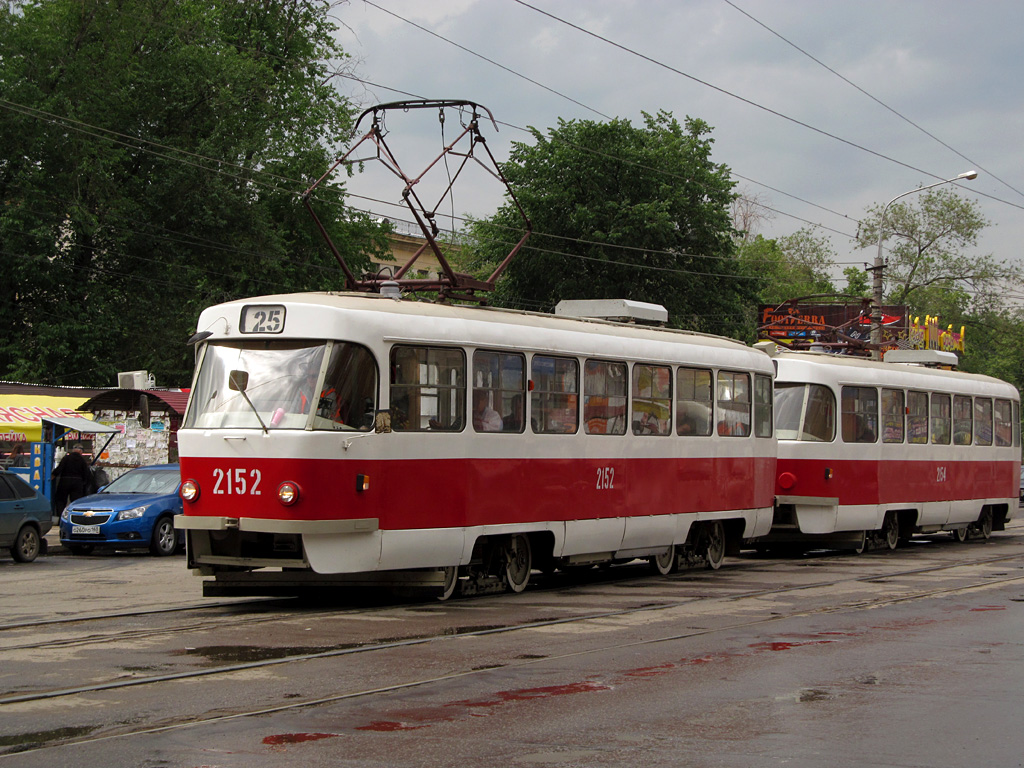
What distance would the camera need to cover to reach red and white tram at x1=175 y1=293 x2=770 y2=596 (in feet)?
39.7

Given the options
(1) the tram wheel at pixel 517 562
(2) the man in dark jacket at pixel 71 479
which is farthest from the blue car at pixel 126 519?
(1) the tram wheel at pixel 517 562

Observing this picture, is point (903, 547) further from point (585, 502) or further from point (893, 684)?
point (893, 684)

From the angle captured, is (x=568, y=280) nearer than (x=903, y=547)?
No

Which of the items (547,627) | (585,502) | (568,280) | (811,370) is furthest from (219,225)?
(547,627)

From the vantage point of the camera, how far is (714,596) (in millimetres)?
→ 14531

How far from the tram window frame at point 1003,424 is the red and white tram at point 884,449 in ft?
0.16

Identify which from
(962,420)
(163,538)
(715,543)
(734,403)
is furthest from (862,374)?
(163,538)

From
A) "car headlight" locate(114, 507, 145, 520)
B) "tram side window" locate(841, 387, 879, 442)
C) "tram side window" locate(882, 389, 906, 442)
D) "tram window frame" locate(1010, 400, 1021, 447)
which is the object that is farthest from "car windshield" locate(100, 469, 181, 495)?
"tram window frame" locate(1010, 400, 1021, 447)

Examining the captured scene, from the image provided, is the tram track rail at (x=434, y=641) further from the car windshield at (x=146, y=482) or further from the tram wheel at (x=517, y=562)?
the car windshield at (x=146, y=482)

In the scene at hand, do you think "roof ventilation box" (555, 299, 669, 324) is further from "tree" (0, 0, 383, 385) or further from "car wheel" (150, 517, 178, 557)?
"tree" (0, 0, 383, 385)

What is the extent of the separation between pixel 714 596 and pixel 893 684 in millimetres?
5715

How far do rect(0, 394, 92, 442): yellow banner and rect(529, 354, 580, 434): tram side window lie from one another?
11980mm

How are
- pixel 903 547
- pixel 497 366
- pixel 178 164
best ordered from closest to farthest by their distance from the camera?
pixel 497 366 → pixel 903 547 → pixel 178 164

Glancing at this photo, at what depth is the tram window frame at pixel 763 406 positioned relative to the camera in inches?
734
